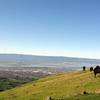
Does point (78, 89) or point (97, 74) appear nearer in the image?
point (78, 89)

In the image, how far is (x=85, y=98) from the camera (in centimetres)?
3559

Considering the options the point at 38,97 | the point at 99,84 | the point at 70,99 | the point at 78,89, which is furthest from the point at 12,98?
the point at 70,99

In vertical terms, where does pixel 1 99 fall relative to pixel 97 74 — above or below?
below

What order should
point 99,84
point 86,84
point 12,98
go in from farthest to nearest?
point 12,98, point 86,84, point 99,84

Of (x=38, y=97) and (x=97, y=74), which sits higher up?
(x=97, y=74)

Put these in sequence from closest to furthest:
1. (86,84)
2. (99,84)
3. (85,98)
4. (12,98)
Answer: (85,98) < (99,84) < (86,84) < (12,98)

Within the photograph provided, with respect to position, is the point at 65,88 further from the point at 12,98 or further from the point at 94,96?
the point at 94,96

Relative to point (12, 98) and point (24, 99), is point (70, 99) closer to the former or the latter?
point (24, 99)

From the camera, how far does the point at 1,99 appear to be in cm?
6675

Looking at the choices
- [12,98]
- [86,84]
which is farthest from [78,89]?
[12,98]

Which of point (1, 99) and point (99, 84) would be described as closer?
point (99, 84)

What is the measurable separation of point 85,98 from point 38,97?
22709mm

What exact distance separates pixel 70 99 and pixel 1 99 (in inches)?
1343

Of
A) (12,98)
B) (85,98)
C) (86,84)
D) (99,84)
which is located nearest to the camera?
(85,98)
